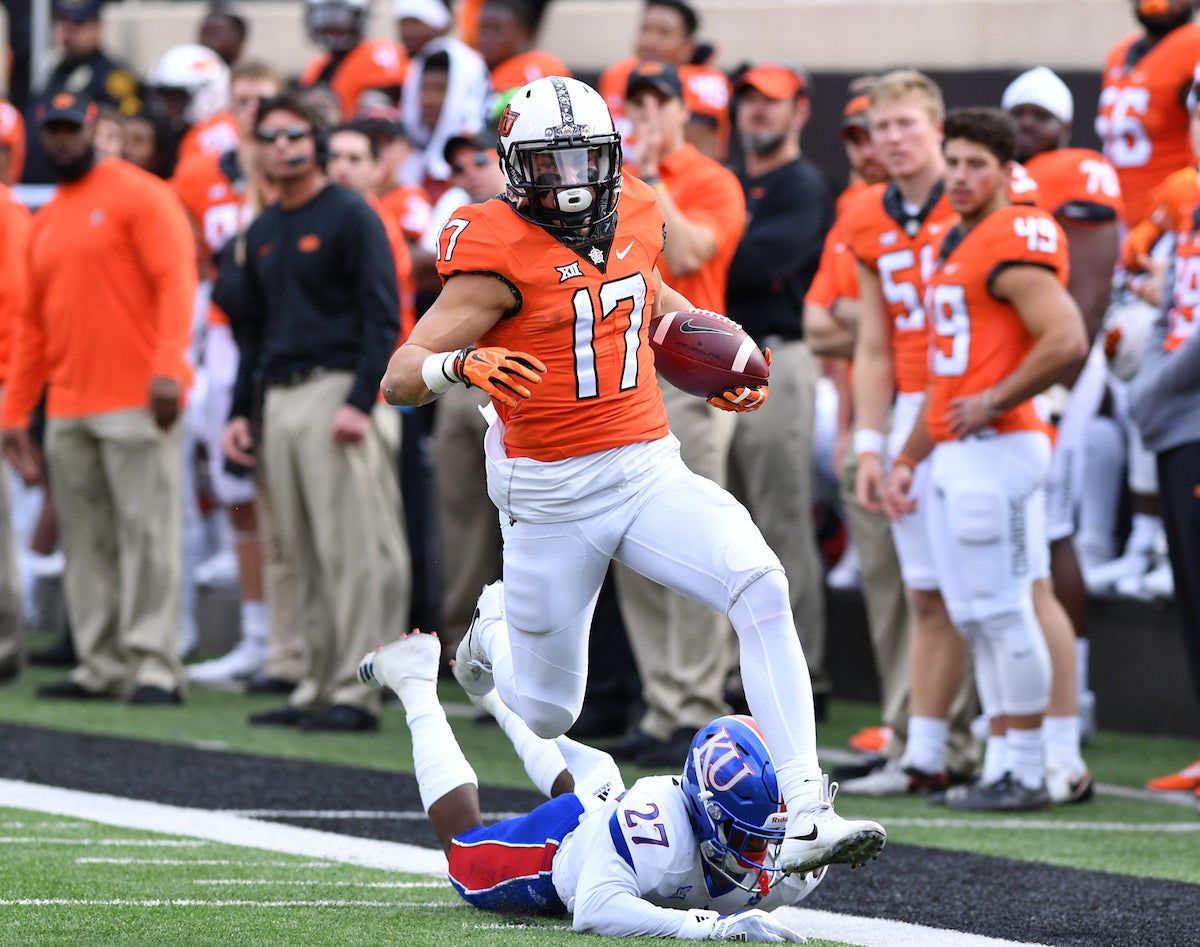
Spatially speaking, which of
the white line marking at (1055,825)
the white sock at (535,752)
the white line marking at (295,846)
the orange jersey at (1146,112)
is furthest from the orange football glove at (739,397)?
the orange jersey at (1146,112)

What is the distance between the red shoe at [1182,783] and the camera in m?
6.99

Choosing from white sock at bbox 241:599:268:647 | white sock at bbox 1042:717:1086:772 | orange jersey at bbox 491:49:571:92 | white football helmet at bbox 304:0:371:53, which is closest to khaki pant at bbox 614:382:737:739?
white sock at bbox 1042:717:1086:772

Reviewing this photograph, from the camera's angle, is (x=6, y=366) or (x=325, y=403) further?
(x=6, y=366)

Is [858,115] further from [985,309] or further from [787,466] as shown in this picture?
[985,309]

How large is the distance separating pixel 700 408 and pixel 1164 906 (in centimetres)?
287

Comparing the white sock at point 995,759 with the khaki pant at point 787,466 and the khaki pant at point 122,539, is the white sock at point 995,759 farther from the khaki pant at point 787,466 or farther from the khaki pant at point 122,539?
the khaki pant at point 122,539

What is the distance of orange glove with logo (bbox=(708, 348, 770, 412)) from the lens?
4.93 metres

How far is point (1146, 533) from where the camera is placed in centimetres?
852

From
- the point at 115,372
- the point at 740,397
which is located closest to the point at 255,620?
the point at 115,372

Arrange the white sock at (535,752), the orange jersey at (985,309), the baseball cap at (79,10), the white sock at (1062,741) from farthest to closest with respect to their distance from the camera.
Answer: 1. the baseball cap at (79,10)
2. the white sock at (1062,741)
3. the orange jersey at (985,309)
4. the white sock at (535,752)

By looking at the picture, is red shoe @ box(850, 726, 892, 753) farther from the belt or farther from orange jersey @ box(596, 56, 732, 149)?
orange jersey @ box(596, 56, 732, 149)

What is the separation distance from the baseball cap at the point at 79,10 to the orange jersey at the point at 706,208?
265 inches

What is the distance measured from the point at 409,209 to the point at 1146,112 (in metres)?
3.33

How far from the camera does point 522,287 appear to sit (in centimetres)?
472
